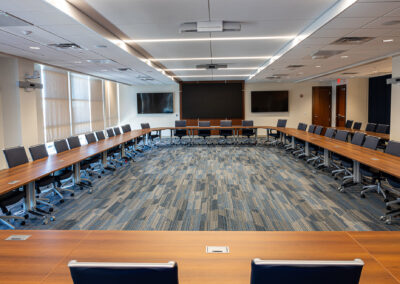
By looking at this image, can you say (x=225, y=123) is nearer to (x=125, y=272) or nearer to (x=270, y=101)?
(x=270, y=101)

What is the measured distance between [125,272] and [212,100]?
47.0 ft

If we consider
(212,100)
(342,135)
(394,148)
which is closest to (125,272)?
(394,148)

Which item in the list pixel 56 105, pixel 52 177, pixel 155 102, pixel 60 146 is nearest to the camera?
pixel 52 177

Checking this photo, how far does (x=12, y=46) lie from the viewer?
18.6ft

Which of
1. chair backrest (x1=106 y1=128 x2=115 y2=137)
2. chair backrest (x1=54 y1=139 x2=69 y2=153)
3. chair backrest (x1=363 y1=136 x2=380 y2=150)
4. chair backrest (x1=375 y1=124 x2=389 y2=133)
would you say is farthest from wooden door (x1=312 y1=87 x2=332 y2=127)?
chair backrest (x1=54 y1=139 x2=69 y2=153)

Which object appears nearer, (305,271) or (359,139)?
(305,271)

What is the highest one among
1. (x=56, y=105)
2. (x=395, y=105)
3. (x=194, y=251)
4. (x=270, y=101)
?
(x=270, y=101)

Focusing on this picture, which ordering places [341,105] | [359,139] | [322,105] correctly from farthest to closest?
[322,105]
[341,105]
[359,139]

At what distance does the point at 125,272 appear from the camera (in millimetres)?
1168

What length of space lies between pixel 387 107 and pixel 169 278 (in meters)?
14.2

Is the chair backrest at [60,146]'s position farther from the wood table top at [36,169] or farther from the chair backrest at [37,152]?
the chair backrest at [37,152]

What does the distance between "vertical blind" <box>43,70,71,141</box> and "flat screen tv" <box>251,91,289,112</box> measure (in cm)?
895

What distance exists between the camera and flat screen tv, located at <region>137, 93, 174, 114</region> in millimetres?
15281

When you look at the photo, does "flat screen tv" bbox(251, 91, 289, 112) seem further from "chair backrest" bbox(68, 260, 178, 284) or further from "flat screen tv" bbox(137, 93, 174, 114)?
"chair backrest" bbox(68, 260, 178, 284)
